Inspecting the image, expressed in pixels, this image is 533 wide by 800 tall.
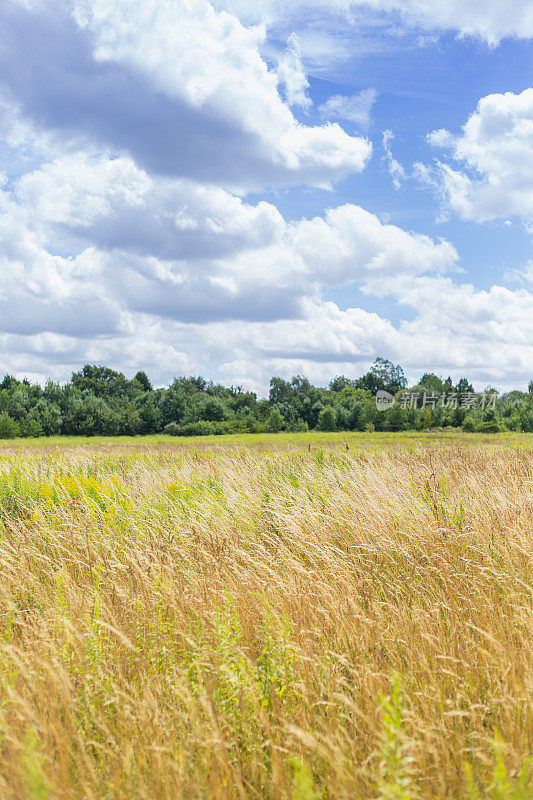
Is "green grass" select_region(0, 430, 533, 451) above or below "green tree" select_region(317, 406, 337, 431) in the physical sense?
below

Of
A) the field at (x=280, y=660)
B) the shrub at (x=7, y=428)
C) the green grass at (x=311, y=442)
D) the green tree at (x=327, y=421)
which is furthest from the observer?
the green tree at (x=327, y=421)

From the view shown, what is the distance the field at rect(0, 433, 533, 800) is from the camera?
2.51m

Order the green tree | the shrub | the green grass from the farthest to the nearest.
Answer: the green tree < the shrub < the green grass

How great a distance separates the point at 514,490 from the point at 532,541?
9.49 feet

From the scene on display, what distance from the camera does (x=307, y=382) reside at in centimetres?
9775

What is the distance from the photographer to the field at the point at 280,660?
2512mm

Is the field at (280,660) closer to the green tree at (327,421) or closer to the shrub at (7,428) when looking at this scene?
the green tree at (327,421)

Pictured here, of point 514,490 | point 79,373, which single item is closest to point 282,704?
point 514,490

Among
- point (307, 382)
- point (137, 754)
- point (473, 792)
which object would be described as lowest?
point (137, 754)

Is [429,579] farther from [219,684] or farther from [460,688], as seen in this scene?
[219,684]

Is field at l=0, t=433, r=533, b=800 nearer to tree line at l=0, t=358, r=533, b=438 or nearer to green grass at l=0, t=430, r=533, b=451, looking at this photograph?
green grass at l=0, t=430, r=533, b=451

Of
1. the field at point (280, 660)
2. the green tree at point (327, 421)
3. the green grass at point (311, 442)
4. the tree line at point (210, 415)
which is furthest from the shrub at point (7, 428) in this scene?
the field at point (280, 660)

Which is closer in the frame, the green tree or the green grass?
the green grass

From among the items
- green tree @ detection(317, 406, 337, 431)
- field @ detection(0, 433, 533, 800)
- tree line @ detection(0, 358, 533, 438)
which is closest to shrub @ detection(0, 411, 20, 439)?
tree line @ detection(0, 358, 533, 438)
